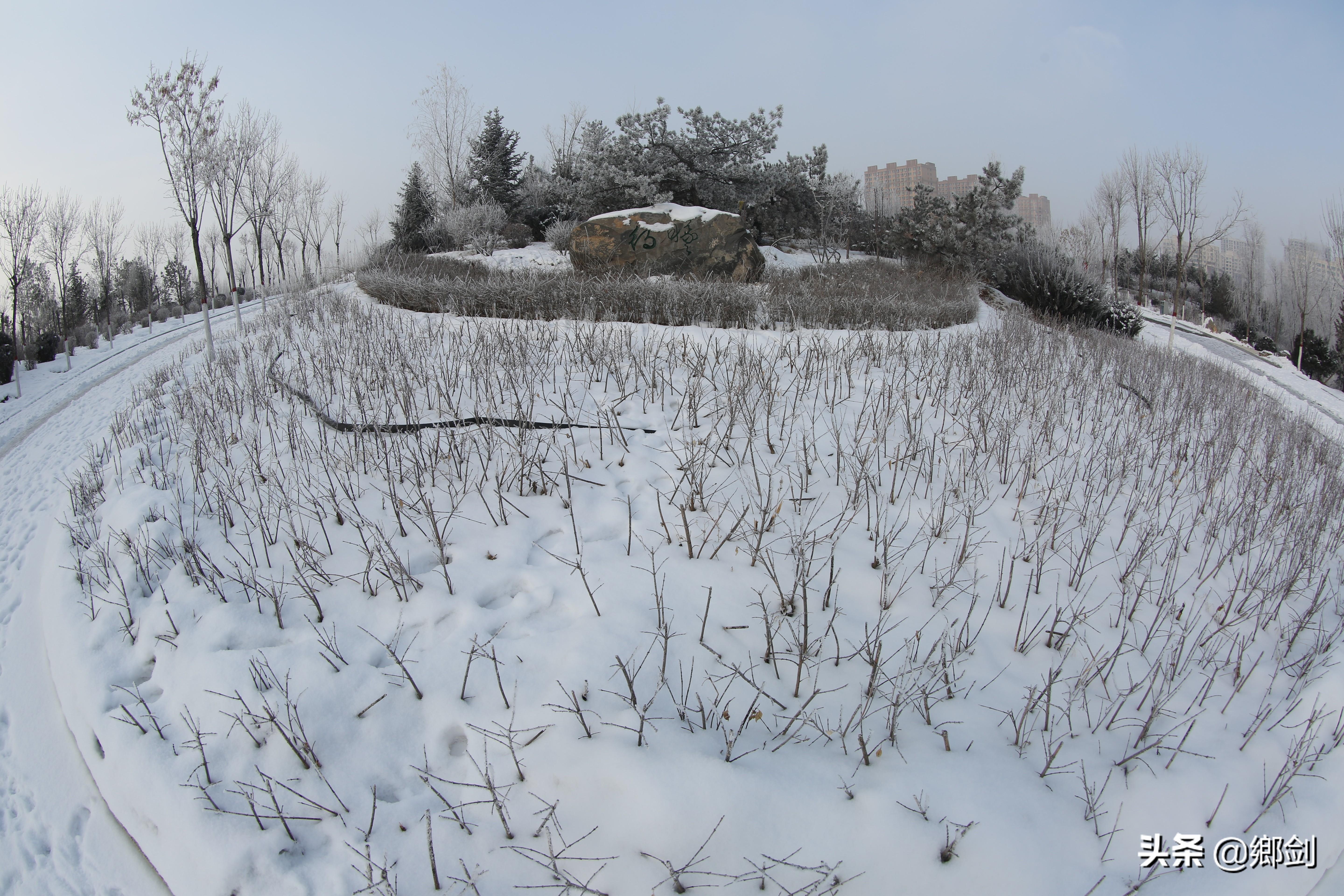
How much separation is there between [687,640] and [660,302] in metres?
5.32

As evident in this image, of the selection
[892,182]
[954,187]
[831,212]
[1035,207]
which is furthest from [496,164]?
[1035,207]

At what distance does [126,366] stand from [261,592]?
976cm

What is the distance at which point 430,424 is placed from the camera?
3902 mm

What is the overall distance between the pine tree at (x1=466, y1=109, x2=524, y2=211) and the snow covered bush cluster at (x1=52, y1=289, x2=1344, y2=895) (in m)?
17.9

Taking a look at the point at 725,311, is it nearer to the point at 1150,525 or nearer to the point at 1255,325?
the point at 1150,525

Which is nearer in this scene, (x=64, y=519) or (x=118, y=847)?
(x=118, y=847)

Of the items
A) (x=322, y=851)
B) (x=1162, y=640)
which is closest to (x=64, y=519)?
(x=322, y=851)

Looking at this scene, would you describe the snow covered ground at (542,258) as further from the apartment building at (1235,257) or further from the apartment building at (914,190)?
the apartment building at (1235,257)

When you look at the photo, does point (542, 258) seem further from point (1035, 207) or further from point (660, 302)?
point (1035, 207)

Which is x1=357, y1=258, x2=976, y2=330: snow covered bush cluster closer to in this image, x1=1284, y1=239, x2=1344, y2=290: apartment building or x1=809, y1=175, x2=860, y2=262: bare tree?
x1=809, y1=175, x2=860, y2=262: bare tree

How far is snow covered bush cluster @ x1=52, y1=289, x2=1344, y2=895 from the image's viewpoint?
1.81 metres

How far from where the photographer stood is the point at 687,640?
2379 millimetres

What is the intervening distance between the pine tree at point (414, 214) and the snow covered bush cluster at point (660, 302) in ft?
35.7

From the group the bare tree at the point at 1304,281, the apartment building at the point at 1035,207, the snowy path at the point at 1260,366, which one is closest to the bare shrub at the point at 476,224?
the snowy path at the point at 1260,366
